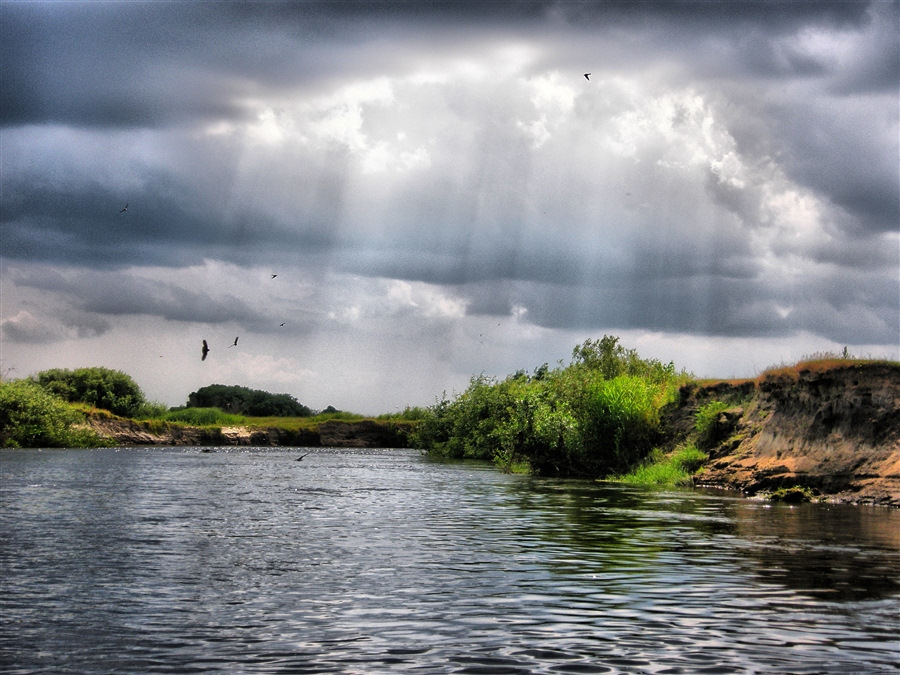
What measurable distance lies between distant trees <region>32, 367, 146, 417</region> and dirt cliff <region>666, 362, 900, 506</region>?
358 feet

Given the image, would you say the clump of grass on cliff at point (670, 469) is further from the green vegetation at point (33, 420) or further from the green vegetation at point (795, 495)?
the green vegetation at point (33, 420)

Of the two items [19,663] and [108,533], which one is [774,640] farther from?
[108,533]

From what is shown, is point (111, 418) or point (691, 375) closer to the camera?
point (691, 375)

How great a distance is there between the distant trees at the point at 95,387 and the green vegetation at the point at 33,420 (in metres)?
25.5

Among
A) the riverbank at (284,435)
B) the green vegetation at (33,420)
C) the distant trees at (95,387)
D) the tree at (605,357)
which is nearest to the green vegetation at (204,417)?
the riverbank at (284,435)

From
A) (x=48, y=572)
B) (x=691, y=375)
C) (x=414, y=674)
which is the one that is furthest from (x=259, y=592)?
(x=691, y=375)

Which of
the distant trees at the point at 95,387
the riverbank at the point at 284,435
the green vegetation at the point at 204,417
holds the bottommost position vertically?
the riverbank at the point at 284,435

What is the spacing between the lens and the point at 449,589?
15.5 m

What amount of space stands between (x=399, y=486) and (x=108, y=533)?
22.3m

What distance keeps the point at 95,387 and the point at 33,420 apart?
35.2m

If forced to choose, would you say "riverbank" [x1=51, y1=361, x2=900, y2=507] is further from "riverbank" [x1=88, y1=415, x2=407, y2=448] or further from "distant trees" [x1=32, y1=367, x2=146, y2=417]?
"distant trees" [x1=32, y1=367, x2=146, y2=417]

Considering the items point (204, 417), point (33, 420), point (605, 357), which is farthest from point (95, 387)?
point (605, 357)

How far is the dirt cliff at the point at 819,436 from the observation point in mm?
34156

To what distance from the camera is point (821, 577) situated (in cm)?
1672
